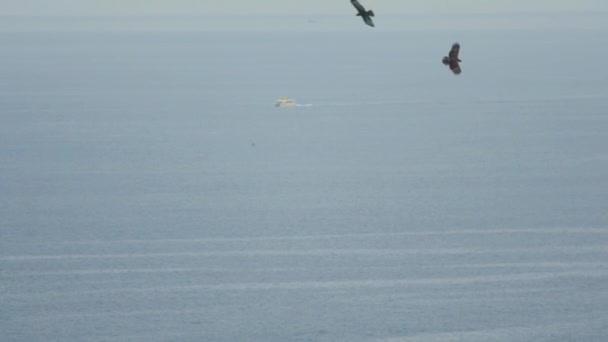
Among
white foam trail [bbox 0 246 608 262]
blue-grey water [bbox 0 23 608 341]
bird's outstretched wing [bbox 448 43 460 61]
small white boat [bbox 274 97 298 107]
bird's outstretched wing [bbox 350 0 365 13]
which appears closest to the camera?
bird's outstretched wing [bbox 350 0 365 13]

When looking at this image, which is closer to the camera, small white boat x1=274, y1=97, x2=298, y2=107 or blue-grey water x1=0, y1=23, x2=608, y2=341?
blue-grey water x1=0, y1=23, x2=608, y2=341

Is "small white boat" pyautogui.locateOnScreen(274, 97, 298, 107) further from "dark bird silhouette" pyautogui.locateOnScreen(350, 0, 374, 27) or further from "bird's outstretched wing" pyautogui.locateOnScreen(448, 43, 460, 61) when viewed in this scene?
"dark bird silhouette" pyautogui.locateOnScreen(350, 0, 374, 27)

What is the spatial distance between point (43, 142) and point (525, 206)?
185 ft

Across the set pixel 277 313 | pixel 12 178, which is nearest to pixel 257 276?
pixel 277 313

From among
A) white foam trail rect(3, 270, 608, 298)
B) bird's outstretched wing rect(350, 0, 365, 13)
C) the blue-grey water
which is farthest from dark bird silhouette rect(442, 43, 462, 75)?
white foam trail rect(3, 270, 608, 298)

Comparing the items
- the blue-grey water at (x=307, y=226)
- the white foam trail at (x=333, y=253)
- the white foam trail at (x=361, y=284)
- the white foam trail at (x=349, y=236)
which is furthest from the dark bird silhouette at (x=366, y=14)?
the white foam trail at (x=349, y=236)

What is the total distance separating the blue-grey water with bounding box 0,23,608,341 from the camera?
215ft

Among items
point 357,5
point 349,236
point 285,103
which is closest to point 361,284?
point 349,236

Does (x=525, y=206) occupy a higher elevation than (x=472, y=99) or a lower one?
higher

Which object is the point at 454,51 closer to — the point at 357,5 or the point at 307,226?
the point at 357,5

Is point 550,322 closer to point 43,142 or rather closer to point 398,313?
point 398,313

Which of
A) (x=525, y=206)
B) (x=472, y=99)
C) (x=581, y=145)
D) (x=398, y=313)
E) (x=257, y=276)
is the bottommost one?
(x=472, y=99)

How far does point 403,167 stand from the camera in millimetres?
121625

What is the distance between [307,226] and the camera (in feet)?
298
